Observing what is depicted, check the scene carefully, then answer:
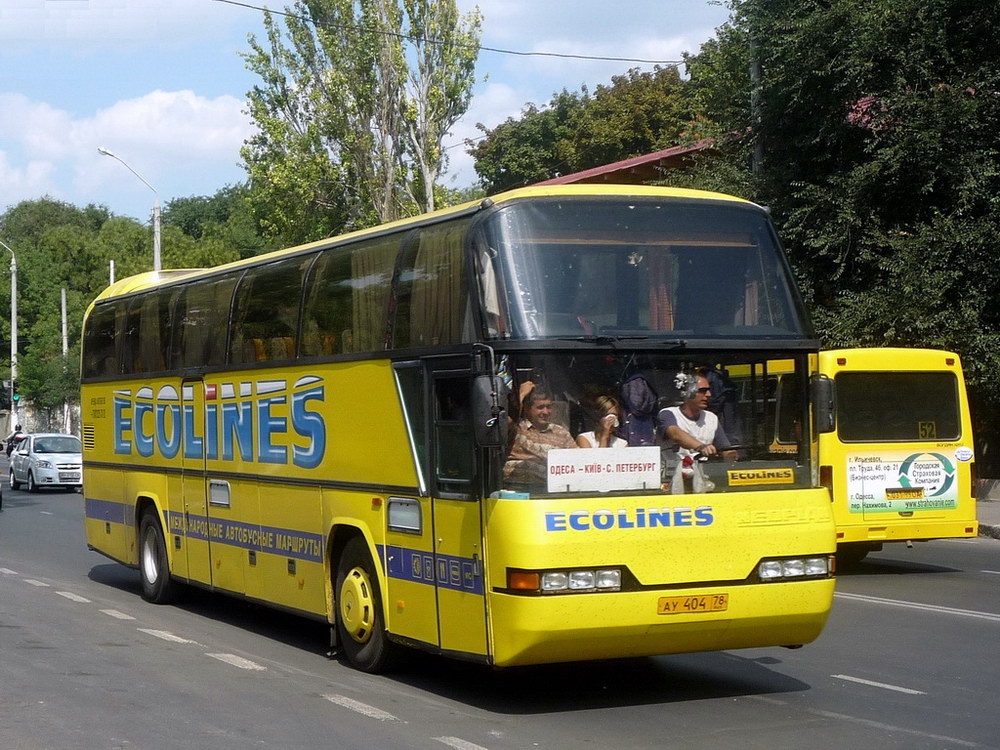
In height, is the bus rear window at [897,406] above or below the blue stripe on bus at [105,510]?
above

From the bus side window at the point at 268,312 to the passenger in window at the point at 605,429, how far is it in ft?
11.5

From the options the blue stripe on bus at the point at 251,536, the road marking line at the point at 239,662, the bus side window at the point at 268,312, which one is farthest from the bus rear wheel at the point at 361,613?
the bus side window at the point at 268,312

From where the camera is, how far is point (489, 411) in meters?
7.81

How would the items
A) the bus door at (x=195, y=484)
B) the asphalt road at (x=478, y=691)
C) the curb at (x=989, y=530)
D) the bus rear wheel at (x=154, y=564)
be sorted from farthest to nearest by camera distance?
the curb at (x=989, y=530) → the bus rear wheel at (x=154, y=564) → the bus door at (x=195, y=484) → the asphalt road at (x=478, y=691)

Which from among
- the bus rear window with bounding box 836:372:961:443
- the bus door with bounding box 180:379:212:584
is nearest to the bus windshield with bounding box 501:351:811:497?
the bus door with bounding box 180:379:212:584

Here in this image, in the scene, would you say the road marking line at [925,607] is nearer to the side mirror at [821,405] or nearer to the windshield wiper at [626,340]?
the side mirror at [821,405]

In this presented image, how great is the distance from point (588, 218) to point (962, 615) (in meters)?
5.89

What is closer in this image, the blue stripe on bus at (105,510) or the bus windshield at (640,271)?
the bus windshield at (640,271)

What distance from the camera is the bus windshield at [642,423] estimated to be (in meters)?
8.05

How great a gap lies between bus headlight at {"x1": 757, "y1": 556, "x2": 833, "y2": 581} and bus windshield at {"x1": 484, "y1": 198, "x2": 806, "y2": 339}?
1376 mm

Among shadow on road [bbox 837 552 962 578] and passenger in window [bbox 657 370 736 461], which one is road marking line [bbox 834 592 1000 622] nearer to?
shadow on road [bbox 837 552 962 578]

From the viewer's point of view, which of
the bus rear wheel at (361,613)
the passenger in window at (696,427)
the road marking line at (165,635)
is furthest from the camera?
the road marking line at (165,635)

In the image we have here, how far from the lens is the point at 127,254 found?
8725cm

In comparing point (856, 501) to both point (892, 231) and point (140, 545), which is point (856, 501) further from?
point (892, 231)
